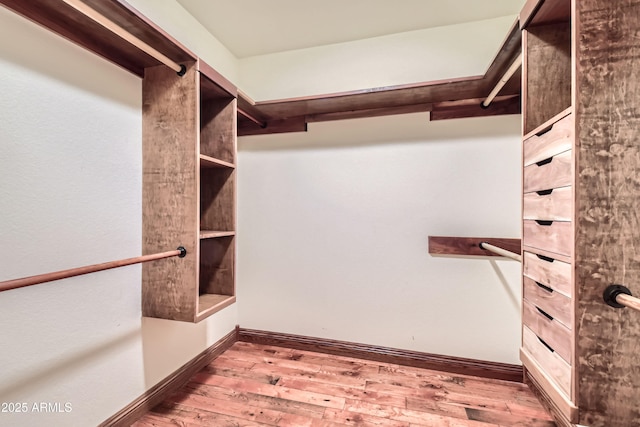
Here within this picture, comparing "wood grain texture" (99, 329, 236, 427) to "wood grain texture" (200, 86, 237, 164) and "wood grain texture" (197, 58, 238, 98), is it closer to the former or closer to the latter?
"wood grain texture" (200, 86, 237, 164)

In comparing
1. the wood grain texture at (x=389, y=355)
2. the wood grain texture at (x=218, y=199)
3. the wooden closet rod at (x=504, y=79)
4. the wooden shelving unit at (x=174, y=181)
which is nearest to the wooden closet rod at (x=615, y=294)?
the wooden closet rod at (x=504, y=79)

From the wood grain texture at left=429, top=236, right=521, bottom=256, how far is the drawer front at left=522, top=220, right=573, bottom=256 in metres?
0.77

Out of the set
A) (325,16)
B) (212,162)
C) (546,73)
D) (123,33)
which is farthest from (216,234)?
(546,73)

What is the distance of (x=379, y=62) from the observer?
1.97 meters

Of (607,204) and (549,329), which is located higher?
(607,204)

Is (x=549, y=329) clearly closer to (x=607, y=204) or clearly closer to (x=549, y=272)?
(x=549, y=272)

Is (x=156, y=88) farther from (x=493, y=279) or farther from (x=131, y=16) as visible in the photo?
(x=493, y=279)

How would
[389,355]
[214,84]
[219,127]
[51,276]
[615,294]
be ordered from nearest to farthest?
[615,294]
[51,276]
[214,84]
[219,127]
[389,355]

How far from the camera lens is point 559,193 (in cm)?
82

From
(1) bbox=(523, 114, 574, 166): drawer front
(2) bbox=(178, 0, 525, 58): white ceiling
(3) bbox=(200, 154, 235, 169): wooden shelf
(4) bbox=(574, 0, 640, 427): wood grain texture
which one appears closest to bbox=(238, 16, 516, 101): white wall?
(2) bbox=(178, 0, 525, 58): white ceiling

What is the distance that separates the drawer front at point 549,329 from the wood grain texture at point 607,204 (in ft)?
0.15

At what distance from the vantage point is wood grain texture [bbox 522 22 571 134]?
1.02 meters

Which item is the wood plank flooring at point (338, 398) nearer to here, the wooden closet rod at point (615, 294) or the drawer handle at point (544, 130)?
the wooden closet rod at point (615, 294)

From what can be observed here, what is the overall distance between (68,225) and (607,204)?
185 cm
